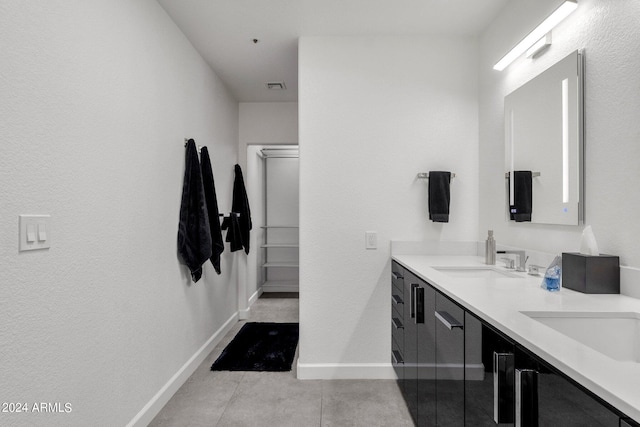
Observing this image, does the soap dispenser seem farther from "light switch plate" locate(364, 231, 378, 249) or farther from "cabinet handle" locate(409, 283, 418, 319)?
"light switch plate" locate(364, 231, 378, 249)

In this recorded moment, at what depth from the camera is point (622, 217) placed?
1.33 m

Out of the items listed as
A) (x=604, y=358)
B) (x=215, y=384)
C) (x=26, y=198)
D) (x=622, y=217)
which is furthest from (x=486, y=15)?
(x=215, y=384)

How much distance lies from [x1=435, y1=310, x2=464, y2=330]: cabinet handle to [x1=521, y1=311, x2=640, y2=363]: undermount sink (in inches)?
9.9

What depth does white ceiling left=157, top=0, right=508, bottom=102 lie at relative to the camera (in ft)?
6.91

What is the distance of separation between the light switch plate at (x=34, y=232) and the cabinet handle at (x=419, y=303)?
156 centimetres

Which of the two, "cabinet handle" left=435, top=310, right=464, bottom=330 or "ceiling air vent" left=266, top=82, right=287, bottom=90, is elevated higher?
"ceiling air vent" left=266, top=82, right=287, bottom=90

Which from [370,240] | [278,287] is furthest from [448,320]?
[278,287]

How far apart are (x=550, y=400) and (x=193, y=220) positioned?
2.18 m

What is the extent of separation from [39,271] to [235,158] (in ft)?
8.92

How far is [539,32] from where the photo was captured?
175 centimetres

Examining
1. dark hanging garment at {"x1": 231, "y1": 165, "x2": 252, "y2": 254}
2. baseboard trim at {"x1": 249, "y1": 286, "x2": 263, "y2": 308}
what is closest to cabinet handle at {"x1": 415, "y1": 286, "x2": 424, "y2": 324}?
dark hanging garment at {"x1": 231, "y1": 165, "x2": 252, "y2": 254}

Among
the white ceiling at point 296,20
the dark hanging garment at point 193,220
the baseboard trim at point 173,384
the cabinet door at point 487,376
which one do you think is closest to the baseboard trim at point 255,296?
the baseboard trim at point 173,384

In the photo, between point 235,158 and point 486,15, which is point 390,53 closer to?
point 486,15

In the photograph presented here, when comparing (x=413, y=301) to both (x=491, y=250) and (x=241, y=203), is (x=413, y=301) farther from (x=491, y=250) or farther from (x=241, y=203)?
(x=241, y=203)
